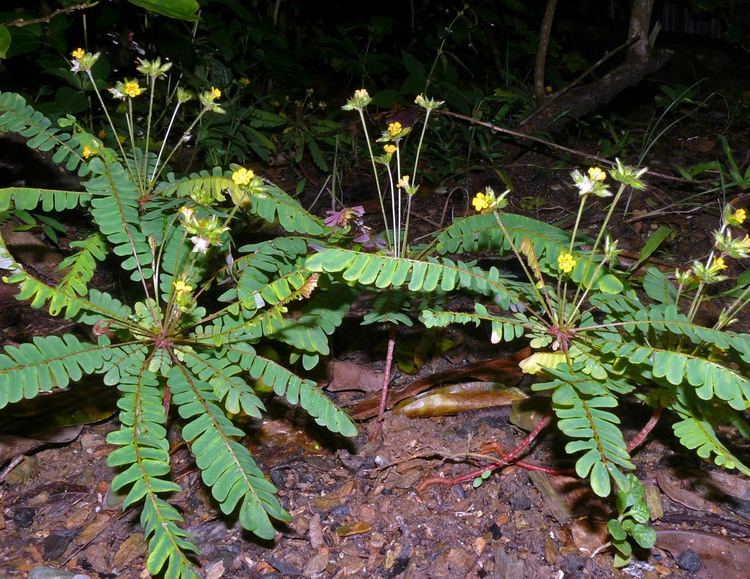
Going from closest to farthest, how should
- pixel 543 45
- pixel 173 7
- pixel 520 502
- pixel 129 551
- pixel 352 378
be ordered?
pixel 173 7, pixel 129 551, pixel 520 502, pixel 352 378, pixel 543 45

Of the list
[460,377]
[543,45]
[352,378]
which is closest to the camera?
[460,377]

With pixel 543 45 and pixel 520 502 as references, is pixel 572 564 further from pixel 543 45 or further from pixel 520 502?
pixel 543 45

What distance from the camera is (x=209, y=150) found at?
4043mm

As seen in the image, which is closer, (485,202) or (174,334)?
(485,202)

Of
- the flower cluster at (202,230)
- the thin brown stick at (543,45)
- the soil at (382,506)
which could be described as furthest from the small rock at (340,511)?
the thin brown stick at (543,45)

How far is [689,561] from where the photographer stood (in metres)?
2.03

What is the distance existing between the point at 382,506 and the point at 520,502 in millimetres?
414

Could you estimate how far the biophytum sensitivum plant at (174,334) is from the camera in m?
→ 1.80

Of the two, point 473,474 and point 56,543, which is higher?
point 473,474

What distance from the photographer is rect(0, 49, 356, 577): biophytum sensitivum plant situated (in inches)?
70.7

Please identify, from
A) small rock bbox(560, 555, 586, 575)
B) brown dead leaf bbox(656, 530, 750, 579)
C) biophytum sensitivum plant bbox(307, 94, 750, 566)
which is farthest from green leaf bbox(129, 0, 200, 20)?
brown dead leaf bbox(656, 530, 750, 579)

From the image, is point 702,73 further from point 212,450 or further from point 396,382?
point 212,450

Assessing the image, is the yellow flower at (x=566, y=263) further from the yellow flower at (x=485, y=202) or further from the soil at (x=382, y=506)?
the soil at (x=382, y=506)

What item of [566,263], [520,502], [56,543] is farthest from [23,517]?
[566,263]
